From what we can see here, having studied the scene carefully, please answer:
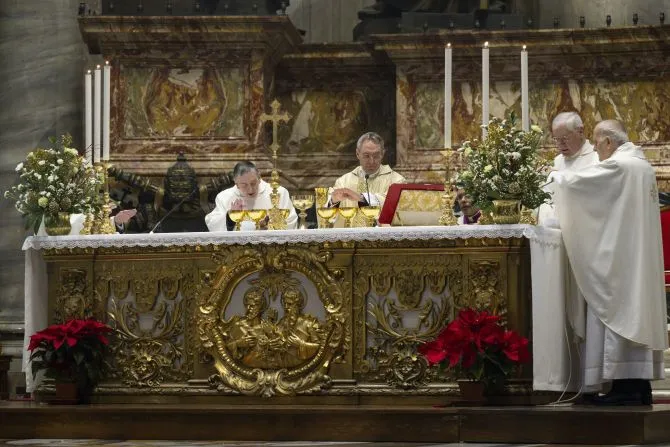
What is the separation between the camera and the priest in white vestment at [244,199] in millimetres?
11844

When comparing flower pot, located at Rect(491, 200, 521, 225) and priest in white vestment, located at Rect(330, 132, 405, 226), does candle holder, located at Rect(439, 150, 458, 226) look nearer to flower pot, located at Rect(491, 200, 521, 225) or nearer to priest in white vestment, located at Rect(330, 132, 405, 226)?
flower pot, located at Rect(491, 200, 521, 225)

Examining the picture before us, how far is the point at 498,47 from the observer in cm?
1422

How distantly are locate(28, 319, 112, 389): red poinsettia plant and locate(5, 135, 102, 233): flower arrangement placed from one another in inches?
30.7

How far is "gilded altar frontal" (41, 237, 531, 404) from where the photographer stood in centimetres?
1022

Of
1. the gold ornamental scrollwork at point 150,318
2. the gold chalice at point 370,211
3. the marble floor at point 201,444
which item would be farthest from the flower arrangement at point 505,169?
the gold ornamental scrollwork at point 150,318

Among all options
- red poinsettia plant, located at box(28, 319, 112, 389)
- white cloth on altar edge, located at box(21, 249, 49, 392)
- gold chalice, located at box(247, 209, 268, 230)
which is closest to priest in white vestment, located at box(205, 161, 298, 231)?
gold chalice, located at box(247, 209, 268, 230)

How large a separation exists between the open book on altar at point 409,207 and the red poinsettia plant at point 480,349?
0.95 metres

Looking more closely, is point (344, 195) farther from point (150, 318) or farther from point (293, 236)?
point (150, 318)

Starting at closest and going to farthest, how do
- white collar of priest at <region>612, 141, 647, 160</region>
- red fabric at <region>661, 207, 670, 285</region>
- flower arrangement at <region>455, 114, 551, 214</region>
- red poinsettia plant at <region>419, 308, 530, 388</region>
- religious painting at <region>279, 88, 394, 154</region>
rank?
red poinsettia plant at <region>419, 308, 530, 388</region> → flower arrangement at <region>455, 114, 551, 214</region> → white collar of priest at <region>612, 141, 647, 160</region> → red fabric at <region>661, 207, 670, 285</region> → religious painting at <region>279, 88, 394, 154</region>

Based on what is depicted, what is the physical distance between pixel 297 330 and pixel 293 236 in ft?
1.89

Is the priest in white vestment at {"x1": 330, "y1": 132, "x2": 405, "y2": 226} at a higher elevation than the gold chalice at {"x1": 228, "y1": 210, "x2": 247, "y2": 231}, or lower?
higher

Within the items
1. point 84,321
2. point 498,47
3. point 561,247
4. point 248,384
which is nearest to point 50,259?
point 84,321

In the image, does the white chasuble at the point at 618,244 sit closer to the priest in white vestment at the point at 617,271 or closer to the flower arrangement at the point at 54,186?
the priest in white vestment at the point at 617,271

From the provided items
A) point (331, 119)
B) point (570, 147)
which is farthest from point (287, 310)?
point (331, 119)
